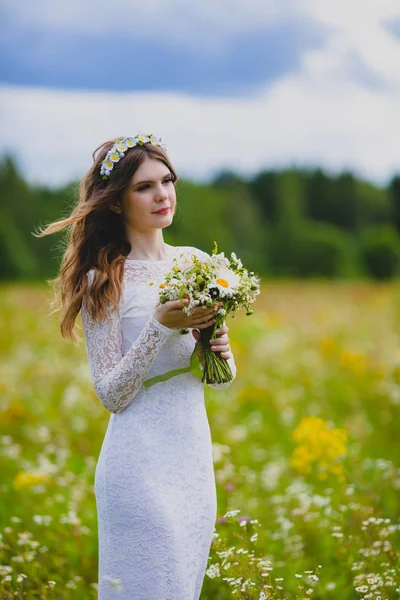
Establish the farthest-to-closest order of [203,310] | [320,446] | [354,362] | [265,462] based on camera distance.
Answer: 1. [354,362]
2. [265,462]
3. [320,446]
4. [203,310]

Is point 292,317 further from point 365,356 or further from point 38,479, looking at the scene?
point 38,479

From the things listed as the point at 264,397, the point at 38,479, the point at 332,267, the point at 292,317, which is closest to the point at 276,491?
the point at 38,479

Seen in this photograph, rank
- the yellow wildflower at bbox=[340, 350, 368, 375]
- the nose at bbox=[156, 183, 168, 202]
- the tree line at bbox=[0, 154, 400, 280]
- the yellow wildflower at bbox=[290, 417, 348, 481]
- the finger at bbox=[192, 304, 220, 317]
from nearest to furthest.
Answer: the finger at bbox=[192, 304, 220, 317], the nose at bbox=[156, 183, 168, 202], the yellow wildflower at bbox=[290, 417, 348, 481], the yellow wildflower at bbox=[340, 350, 368, 375], the tree line at bbox=[0, 154, 400, 280]

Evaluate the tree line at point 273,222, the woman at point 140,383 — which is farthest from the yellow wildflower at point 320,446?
the tree line at point 273,222

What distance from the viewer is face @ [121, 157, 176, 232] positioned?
2525 millimetres

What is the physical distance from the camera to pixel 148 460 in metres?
2.37

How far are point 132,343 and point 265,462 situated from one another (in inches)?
129

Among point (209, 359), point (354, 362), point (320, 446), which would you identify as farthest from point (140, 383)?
point (354, 362)

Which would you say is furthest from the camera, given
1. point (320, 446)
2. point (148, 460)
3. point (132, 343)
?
point (320, 446)

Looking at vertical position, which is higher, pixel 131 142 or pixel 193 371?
pixel 131 142

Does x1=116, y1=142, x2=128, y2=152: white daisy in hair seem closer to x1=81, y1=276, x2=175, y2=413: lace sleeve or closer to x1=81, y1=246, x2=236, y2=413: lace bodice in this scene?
x1=81, y1=246, x2=236, y2=413: lace bodice

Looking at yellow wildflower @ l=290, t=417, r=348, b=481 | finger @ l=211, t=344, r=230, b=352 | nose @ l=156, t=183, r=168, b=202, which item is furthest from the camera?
yellow wildflower @ l=290, t=417, r=348, b=481

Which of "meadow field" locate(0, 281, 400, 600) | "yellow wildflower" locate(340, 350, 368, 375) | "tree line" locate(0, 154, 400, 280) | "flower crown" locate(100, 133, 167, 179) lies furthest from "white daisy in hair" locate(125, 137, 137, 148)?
"tree line" locate(0, 154, 400, 280)

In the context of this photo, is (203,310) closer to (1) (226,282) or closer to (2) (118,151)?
(1) (226,282)
